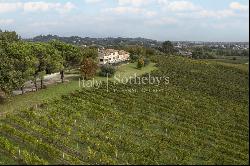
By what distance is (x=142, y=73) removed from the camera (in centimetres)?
7250

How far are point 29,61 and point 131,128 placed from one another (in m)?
18.7

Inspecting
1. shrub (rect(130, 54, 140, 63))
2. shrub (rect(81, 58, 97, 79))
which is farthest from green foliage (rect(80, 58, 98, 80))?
shrub (rect(130, 54, 140, 63))

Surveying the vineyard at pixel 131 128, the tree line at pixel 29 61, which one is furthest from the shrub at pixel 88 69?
the vineyard at pixel 131 128

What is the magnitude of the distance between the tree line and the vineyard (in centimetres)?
506

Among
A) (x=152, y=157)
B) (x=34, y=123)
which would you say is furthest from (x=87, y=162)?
(x=34, y=123)

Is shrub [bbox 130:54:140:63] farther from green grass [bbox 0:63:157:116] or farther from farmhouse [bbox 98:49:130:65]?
green grass [bbox 0:63:157:116]

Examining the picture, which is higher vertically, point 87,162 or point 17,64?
point 17,64

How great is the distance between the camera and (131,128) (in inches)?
1394

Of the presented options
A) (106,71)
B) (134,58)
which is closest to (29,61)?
(106,71)

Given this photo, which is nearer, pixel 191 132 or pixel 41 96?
pixel 191 132

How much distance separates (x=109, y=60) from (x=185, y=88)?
115 ft

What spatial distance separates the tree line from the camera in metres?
43.7

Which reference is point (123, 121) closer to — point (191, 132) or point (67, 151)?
point (191, 132)

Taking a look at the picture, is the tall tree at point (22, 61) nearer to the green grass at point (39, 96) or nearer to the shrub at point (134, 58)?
the green grass at point (39, 96)
